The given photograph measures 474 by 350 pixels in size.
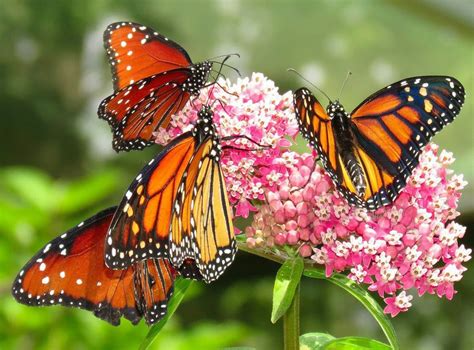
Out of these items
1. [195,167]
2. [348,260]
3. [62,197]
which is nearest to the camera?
[348,260]

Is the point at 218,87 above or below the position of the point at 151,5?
below

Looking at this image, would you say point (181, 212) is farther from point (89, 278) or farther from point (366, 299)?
point (366, 299)

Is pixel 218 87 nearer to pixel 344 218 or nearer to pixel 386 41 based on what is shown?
pixel 344 218

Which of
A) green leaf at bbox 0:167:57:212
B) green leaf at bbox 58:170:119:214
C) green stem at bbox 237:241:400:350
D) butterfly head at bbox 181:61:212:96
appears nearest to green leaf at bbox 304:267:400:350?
green stem at bbox 237:241:400:350

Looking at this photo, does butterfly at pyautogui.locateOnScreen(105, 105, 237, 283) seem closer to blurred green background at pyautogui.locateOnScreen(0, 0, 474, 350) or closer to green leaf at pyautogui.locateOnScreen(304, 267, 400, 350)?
green leaf at pyautogui.locateOnScreen(304, 267, 400, 350)

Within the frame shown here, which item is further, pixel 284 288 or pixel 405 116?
pixel 405 116

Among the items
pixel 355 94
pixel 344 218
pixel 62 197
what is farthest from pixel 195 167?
pixel 355 94

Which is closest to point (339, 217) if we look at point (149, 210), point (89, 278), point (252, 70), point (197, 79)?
point (149, 210)
